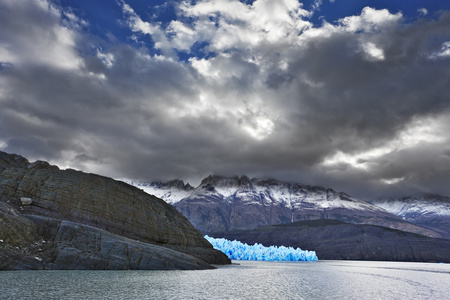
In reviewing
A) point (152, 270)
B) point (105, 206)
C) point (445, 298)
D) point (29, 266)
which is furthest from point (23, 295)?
point (105, 206)

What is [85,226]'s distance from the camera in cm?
4816

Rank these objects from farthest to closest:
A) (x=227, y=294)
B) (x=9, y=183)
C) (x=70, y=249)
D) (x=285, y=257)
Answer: (x=285, y=257) → (x=9, y=183) → (x=70, y=249) → (x=227, y=294)

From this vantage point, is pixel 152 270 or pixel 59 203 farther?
pixel 59 203

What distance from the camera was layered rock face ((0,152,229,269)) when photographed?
41281mm

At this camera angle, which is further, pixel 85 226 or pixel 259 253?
pixel 259 253

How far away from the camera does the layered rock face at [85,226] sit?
4128 cm

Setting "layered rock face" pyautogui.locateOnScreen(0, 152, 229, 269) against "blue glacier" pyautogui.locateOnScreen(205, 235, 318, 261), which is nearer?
"layered rock face" pyautogui.locateOnScreen(0, 152, 229, 269)

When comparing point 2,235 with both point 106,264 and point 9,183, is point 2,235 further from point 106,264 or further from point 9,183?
point 9,183

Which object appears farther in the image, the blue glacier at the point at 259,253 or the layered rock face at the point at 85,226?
the blue glacier at the point at 259,253

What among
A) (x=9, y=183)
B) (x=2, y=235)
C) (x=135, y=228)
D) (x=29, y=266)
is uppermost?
(x=9, y=183)

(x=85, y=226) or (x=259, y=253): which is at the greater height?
(x=259, y=253)

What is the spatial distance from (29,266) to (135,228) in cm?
2749

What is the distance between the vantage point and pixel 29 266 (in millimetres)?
38188

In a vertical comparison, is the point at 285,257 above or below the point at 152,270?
above
